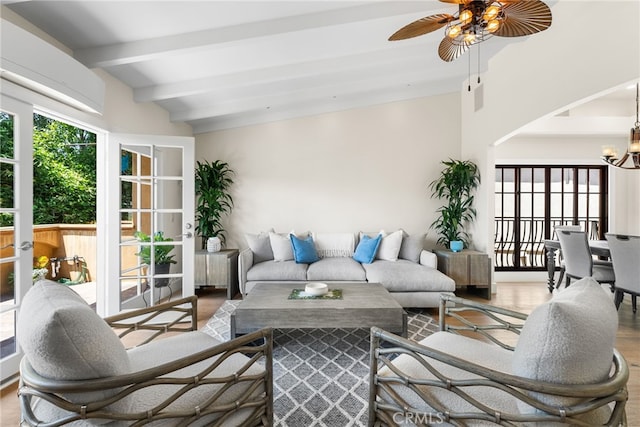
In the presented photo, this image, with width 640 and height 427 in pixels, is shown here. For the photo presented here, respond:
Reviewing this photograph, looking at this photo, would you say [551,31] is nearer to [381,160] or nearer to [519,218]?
[381,160]

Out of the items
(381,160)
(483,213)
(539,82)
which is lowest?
(483,213)

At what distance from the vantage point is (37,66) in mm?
1986

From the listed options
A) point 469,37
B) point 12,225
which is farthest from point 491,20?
point 12,225

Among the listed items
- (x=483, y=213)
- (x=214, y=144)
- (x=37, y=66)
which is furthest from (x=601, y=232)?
(x=37, y=66)

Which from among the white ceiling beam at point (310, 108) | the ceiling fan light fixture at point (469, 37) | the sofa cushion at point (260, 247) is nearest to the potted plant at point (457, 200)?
the white ceiling beam at point (310, 108)

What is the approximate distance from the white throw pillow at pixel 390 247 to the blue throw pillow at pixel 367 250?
0.09 metres

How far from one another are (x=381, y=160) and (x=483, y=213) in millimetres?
1643

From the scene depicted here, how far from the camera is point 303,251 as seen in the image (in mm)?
4035

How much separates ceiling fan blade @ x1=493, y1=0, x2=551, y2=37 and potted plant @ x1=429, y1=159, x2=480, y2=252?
256 cm

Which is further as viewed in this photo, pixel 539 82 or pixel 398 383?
pixel 539 82

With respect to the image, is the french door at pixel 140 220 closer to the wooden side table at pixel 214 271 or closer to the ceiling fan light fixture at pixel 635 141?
the wooden side table at pixel 214 271

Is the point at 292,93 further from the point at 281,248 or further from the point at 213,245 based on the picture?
the point at 213,245

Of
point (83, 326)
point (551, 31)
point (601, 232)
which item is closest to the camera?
point (83, 326)

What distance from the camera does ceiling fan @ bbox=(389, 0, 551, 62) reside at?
5.53 feet
